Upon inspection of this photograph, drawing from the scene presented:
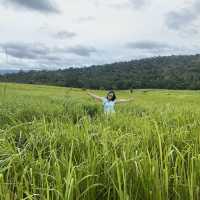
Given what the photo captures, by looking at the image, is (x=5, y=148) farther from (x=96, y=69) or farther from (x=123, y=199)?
(x=96, y=69)

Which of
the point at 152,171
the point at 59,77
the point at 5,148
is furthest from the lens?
the point at 59,77

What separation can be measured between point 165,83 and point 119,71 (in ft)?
77.0

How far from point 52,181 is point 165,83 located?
9930 cm

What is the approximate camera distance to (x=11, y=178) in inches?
113

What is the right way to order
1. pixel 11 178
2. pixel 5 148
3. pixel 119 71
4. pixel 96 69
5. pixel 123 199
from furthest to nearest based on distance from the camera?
pixel 96 69, pixel 119 71, pixel 5 148, pixel 11 178, pixel 123 199

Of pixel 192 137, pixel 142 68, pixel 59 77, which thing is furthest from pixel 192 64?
pixel 192 137

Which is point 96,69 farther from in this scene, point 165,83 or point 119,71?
point 165,83

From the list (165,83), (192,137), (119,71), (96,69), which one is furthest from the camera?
(96,69)

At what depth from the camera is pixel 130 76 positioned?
110062 millimetres

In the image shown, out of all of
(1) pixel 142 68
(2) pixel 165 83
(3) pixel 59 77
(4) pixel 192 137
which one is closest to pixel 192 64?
(1) pixel 142 68

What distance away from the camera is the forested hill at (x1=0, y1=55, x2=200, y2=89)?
9700 cm

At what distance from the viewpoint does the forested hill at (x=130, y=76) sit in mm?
97000

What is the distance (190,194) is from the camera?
7.72ft

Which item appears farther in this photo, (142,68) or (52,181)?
(142,68)
